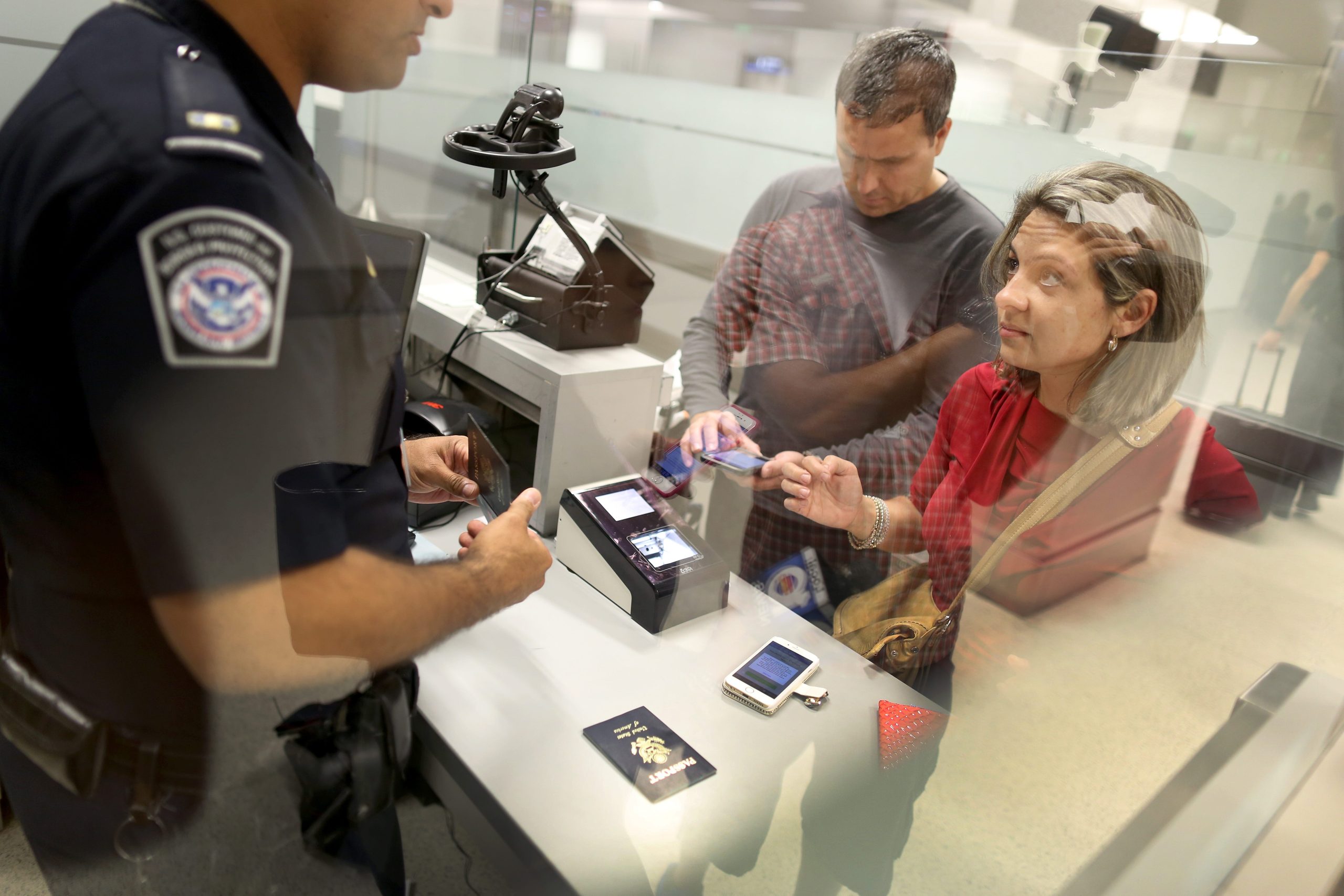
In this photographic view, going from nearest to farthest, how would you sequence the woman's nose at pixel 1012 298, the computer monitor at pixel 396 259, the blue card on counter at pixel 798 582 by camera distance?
the computer monitor at pixel 396 259 → the woman's nose at pixel 1012 298 → the blue card on counter at pixel 798 582

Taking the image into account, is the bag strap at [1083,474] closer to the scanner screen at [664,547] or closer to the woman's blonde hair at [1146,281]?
the woman's blonde hair at [1146,281]

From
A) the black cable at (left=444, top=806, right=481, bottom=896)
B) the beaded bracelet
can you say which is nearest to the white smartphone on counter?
the beaded bracelet

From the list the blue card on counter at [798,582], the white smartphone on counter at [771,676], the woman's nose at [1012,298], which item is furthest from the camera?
the blue card on counter at [798,582]

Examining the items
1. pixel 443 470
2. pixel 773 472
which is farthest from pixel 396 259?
pixel 773 472

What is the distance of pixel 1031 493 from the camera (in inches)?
36.0

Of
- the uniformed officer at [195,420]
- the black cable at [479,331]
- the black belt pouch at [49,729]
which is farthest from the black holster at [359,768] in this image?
the black cable at [479,331]

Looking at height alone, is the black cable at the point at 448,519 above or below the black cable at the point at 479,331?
below

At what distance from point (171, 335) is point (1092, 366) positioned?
84 centimetres

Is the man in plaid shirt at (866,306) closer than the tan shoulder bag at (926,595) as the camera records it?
No

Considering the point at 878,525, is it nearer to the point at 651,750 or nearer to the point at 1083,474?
the point at 1083,474

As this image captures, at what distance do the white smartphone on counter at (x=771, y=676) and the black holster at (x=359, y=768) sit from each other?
0.50m

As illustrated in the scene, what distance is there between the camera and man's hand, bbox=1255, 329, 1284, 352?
80 centimetres

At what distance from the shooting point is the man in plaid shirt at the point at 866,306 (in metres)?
1.15

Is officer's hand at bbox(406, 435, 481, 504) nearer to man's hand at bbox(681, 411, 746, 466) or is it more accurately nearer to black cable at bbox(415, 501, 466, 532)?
black cable at bbox(415, 501, 466, 532)
